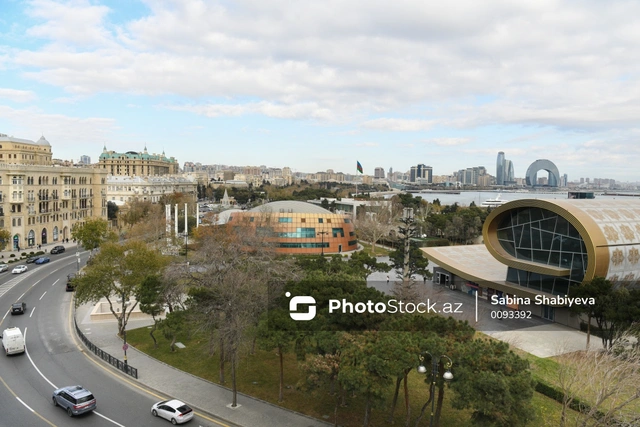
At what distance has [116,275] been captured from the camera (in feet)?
99.5

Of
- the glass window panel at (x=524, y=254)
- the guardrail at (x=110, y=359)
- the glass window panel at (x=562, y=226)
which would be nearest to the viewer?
the guardrail at (x=110, y=359)

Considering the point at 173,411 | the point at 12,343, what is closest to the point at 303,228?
the point at 12,343

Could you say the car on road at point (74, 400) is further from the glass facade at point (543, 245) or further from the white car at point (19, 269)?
the white car at point (19, 269)

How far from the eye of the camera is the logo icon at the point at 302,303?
20.4 metres

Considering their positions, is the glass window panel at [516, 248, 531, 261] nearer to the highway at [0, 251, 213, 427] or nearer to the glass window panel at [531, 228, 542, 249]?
the glass window panel at [531, 228, 542, 249]

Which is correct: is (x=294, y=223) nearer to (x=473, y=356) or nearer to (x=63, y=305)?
(x=63, y=305)

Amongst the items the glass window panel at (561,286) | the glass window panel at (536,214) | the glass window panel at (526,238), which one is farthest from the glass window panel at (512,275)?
the glass window panel at (536,214)

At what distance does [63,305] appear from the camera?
3847 centimetres

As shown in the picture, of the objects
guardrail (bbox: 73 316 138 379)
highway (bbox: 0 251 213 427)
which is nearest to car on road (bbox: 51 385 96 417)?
highway (bbox: 0 251 213 427)

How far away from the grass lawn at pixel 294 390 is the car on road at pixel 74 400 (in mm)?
6043

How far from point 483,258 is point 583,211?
1533cm

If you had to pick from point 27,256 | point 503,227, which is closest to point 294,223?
point 503,227

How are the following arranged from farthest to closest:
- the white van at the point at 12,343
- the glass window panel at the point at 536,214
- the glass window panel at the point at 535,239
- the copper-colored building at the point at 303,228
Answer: the copper-colored building at the point at 303,228
the glass window panel at the point at 535,239
the glass window panel at the point at 536,214
the white van at the point at 12,343

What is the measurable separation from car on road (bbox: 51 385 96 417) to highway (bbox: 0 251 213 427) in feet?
1.16
